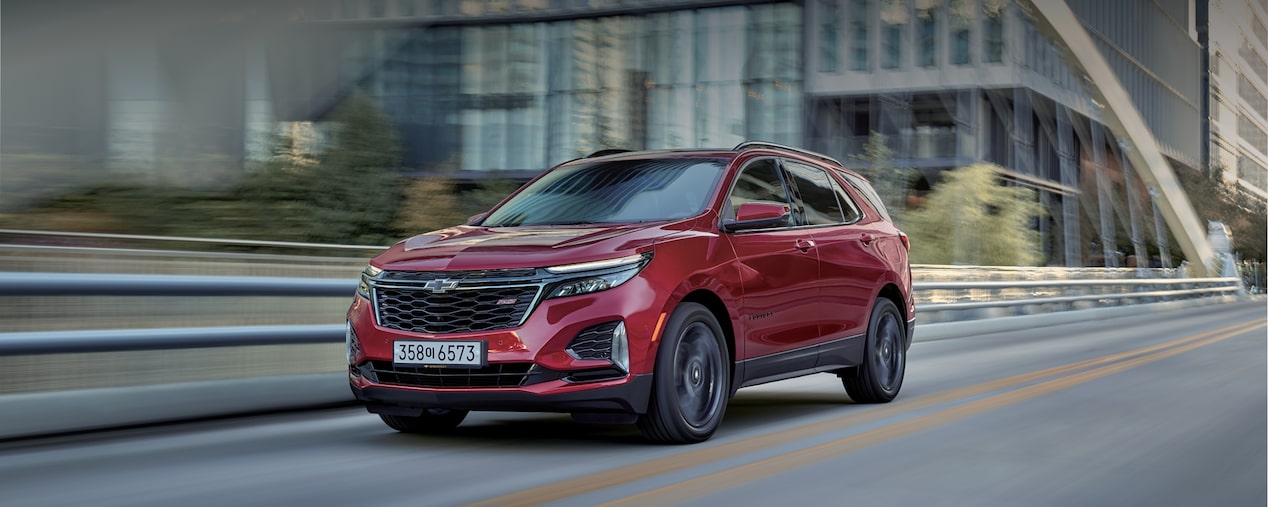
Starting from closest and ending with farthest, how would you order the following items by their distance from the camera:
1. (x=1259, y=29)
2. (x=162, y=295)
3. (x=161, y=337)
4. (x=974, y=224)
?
(x=161, y=337) < (x=162, y=295) < (x=974, y=224) < (x=1259, y=29)

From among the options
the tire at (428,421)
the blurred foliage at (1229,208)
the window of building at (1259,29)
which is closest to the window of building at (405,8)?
the blurred foliage at (1229,208)

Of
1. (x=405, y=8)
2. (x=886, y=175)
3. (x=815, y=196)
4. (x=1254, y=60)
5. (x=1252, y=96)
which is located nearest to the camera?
(x=815, y=196)

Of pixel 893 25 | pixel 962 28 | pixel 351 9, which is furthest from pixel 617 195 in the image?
pixel 893 25

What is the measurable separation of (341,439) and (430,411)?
0.53m

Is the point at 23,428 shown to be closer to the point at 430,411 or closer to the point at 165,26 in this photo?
the point at 430,411

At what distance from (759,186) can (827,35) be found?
149ft

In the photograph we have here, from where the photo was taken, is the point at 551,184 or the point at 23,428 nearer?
the point at 23,428

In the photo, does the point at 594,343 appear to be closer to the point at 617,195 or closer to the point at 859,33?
the point at 617,195

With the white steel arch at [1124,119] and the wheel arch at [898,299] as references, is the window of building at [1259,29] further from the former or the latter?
the wheel arch at [898,299]

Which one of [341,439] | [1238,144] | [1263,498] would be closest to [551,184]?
[341,439]

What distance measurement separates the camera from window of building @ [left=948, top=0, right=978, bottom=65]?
167 feet

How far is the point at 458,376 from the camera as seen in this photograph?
6.73m

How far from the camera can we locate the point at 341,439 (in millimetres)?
7293

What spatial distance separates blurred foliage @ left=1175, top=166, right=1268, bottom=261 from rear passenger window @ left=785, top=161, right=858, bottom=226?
72.1 m
